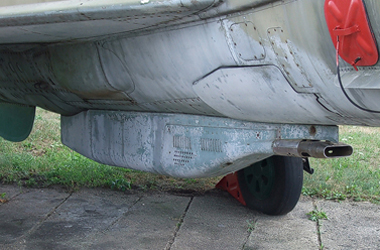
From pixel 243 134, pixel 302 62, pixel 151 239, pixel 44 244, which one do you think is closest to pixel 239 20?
pixel 302 62

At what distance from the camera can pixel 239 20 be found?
6.95 feet

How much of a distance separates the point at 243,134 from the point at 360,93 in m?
1.05

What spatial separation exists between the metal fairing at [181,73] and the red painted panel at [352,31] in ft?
0.11

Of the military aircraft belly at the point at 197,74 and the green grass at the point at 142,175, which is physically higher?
the military aircraft belly at the point at 197,74

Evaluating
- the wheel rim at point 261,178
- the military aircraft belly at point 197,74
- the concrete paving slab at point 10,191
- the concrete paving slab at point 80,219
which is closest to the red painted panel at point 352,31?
the military aircraft belly at point 197,74

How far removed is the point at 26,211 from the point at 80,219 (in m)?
0.54

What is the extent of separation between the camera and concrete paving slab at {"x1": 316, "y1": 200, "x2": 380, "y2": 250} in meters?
3.28

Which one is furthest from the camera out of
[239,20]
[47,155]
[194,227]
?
[47,155]

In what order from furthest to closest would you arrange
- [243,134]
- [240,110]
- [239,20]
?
1. [243,134]
2. [240,110]
3. [239,20]

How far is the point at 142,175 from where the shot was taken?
16.7 feet

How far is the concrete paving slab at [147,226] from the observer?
321 cm

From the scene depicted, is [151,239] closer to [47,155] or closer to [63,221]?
[63,221]

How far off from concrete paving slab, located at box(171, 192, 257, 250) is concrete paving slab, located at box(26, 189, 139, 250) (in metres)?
0.61

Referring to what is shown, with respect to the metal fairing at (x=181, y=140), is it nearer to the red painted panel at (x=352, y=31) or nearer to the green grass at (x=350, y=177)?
the red painted panel at (x=352, y=31)
